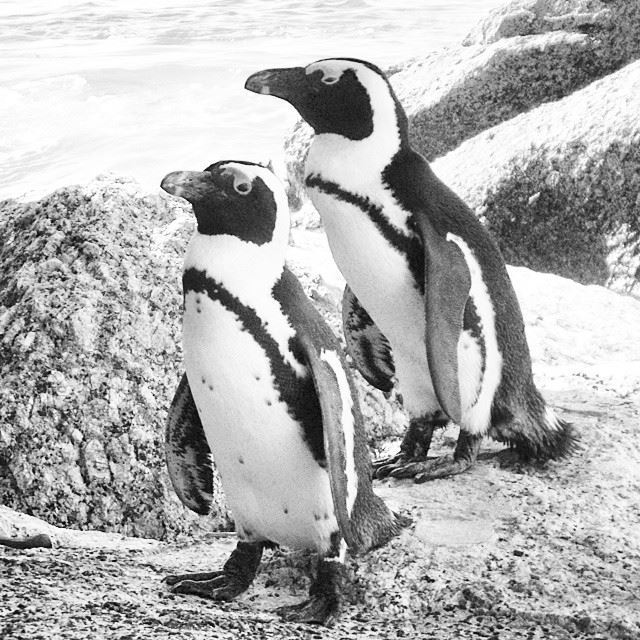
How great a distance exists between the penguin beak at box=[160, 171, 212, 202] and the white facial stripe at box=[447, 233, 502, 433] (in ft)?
2.27

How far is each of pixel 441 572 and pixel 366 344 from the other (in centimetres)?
76

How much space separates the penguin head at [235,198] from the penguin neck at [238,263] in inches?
0.4

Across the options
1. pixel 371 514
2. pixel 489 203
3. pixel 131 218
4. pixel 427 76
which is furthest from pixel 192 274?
pixel 427 76

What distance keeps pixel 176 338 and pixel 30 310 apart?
37 centimetres

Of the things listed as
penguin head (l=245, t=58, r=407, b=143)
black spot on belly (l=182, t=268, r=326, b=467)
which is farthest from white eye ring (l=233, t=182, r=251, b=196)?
penguin head (l=245, t=58, r=407, b=143)

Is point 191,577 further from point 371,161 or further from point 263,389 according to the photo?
point 371,161

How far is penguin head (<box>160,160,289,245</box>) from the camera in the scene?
1.79 metres

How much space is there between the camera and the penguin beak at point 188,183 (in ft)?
5.75

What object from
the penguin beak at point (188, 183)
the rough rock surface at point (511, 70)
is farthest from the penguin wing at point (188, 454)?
the rough rock surface at point (511, 70)

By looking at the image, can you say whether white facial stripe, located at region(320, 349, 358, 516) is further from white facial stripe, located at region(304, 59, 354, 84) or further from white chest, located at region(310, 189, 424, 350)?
white facial stripe, located at region(304, 59, 354, 84)

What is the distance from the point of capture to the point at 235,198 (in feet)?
5.91

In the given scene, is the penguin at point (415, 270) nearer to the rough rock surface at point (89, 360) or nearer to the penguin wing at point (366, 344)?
the penguin wing at point (366, 344)

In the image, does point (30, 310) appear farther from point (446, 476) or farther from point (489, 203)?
point (489, 203)

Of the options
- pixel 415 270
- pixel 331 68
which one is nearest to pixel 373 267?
pixel 415 270
